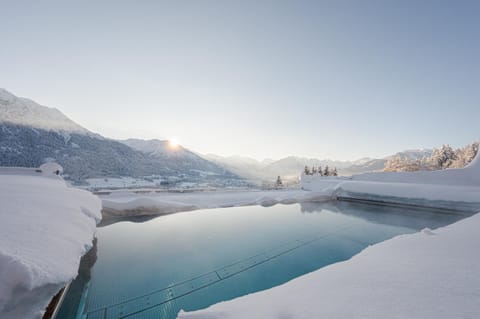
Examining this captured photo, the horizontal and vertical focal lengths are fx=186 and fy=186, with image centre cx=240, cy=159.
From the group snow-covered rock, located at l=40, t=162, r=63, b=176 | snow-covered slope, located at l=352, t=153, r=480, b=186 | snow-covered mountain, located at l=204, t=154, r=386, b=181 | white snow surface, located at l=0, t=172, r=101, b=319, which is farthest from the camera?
snow-covered mountain, located at l=204, t=154, r=386, b=181

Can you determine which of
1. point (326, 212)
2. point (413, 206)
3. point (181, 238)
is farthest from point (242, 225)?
point (413, 206)

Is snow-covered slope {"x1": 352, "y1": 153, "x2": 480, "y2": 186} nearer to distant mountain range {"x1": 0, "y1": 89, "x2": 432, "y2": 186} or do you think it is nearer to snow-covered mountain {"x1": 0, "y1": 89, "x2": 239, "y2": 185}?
distant mountain range {"x1": 0, "y1": 89, "x2": 432, "y2": 186}

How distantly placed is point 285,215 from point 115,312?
5.53 meters

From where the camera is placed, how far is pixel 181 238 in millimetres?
4238

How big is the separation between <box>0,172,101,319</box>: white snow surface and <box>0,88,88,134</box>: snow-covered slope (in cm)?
4996

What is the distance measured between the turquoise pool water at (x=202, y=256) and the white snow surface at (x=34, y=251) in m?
1.00

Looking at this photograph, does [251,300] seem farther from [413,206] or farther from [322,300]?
[413,206]

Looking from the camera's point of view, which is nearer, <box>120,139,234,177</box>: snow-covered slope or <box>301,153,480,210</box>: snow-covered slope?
<box>301,153,480,210</box>: snow-covered slope

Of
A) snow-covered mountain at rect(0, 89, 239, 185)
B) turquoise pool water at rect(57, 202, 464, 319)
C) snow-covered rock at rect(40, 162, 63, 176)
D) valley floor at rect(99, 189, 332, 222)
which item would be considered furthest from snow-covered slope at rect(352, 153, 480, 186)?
snow-covered mountain at rect(0, 89, 239, 185)

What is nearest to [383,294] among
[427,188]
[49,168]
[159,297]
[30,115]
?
[159,297]

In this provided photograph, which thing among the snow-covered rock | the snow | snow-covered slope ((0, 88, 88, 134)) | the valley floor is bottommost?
the valley floor

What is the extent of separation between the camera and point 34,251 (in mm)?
1204

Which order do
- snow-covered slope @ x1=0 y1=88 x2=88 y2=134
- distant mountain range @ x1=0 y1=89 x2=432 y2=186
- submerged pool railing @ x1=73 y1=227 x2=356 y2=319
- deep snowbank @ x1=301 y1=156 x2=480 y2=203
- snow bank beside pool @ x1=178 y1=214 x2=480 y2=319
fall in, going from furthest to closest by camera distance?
snow-covered slope @ x1=0 y1=88 x2=88 y2=134
distant mountain range @ x1=0 y1=89 x2=432 y2=186
deep snowbank @ x1=301 y1=156 x2=480 y2=203
submerged pool railing @ x1=73 y1=227 x2=356 y2=319
snow bank beside pool @ x1=178 y1=214 x2=480 y2=319

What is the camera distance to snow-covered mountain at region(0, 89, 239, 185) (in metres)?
26.9
